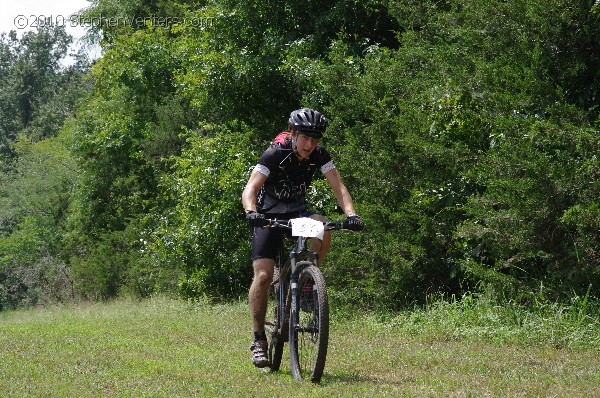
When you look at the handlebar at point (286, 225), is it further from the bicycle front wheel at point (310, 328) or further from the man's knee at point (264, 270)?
the man's knee at point (264, 270)

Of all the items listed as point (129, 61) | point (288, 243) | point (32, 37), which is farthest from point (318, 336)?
point (32, 37)

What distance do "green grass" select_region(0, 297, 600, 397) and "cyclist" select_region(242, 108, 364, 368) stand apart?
2.28ft

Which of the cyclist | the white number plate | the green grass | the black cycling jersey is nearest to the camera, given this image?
the green grass

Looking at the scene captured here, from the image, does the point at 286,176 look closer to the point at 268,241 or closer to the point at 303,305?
the point at 268,241

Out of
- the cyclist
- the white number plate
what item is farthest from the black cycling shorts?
the white number plate

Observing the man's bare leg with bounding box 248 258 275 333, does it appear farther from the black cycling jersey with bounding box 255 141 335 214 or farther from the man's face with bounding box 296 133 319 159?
the man's face with bounding box 296 133 319 159

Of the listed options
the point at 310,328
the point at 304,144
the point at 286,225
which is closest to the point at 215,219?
the point at 304,144

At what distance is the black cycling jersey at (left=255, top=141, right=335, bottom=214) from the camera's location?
290 inches

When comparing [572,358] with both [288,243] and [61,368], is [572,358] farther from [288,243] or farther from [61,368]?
[288,243]

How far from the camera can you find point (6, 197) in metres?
54.9

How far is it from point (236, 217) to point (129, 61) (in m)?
11.0

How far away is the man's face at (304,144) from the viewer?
7262 millimetres

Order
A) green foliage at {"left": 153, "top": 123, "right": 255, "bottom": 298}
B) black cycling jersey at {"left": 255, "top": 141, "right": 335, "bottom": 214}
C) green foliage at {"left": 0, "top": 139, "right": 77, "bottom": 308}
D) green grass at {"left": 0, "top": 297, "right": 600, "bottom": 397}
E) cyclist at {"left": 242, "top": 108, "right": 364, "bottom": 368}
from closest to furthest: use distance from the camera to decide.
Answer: green grass at {"left": 0, "top": 297, "right": 600, "bottom": 397} < cyclist at {"left": 242, "top": 108, "right": 364, "bottom": 368} < black cycling jersey at {"left": 255, "top": 141, "right": 335, "bottom": 214} < green foliage at {"left": 153, "top": 123, "right": 255, "bottom": 298} < green foliage at {"left": 0, "top": 139, "right": 77, "bottom": 308}

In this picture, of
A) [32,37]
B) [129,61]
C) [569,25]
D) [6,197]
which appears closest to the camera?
[569,25]
